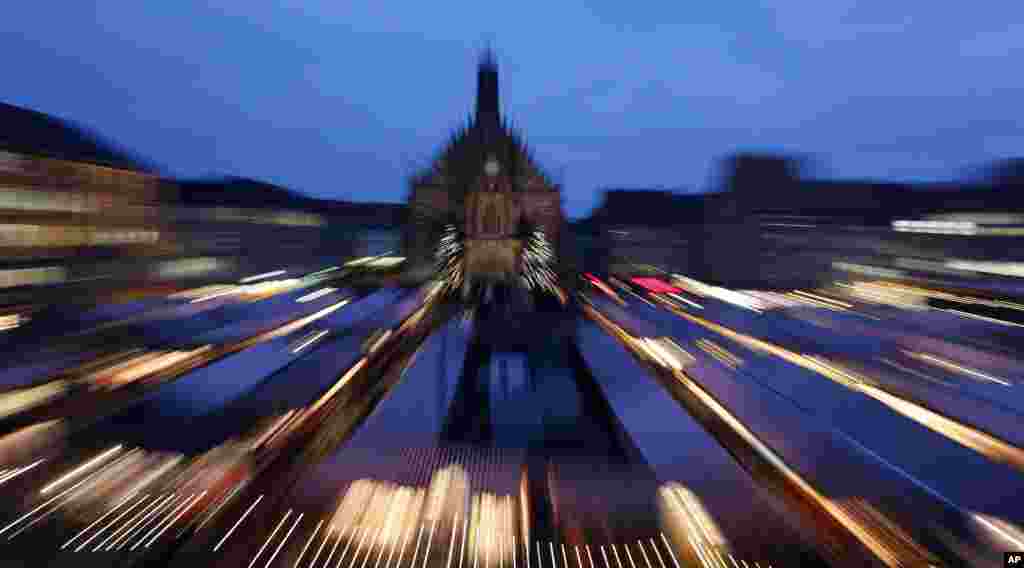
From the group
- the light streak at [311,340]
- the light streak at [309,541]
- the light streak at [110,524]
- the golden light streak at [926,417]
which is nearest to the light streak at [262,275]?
the light streak at [311,340]

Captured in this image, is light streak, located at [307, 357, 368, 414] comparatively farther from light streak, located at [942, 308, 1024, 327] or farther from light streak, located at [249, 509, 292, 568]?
light streak, located at [942, 308, 1024, 327]

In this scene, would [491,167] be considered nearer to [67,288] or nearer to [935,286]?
[67,288]

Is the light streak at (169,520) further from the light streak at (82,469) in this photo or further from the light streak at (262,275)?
the light streak at (262,275)

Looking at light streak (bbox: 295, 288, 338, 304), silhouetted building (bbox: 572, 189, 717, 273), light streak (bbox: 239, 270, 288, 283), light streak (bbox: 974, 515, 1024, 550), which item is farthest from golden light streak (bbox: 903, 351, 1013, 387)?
light streak (bbox: 239, 270, 288, 283)

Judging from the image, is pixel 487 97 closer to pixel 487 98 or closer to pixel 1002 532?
pixel 487 98

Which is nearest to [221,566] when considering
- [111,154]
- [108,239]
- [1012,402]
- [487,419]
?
[487,419]

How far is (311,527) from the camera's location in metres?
10.4

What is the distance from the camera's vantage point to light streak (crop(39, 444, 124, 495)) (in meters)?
12.0

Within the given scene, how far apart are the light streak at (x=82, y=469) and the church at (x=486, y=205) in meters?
39.6

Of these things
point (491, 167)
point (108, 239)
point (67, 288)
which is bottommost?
point (67, 288)

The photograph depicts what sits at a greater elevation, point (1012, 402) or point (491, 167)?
point (491, 167)

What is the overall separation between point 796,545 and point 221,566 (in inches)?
315

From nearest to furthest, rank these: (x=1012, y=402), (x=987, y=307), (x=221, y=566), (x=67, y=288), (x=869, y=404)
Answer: (x=221, y=566) → (x=869, y=404) → (x=1012, y=402) → (x=987, y=307) → (x=67, y=288)

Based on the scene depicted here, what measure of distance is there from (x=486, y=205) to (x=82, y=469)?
162ft
